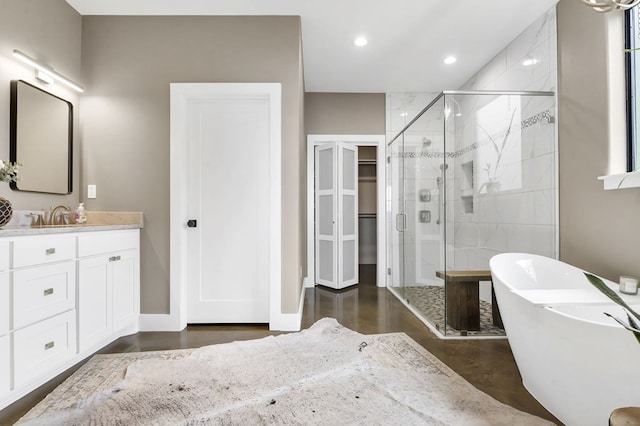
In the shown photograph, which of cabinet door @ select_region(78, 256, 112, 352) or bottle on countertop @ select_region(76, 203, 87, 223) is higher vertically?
bottle on countertop @ select_region(76, 203, 87, 223)

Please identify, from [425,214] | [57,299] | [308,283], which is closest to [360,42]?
[425,214]

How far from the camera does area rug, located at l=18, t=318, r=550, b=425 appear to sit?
1534 mm

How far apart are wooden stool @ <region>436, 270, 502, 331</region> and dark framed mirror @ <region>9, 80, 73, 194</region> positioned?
3133 millimetres

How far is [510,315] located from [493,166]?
1641 millimetres

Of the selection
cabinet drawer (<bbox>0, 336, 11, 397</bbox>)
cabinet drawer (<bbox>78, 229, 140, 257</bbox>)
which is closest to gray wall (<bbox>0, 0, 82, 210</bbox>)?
cabinet drawer (<bbox>78, 229, 140, 257</bbox>)

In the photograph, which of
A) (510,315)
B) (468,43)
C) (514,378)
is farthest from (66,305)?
(468,43)

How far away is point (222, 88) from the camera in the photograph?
2.75m

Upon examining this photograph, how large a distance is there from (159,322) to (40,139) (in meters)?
1.63

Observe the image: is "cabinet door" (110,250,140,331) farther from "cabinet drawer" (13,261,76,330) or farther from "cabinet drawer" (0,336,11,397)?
"cabinet drawer" (0,336,11,397)

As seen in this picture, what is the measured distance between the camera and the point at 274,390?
178 centimetres

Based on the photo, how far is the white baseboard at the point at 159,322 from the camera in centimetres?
275

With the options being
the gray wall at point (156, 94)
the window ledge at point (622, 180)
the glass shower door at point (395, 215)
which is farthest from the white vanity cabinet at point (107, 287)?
the window ledge at point (622, 180)

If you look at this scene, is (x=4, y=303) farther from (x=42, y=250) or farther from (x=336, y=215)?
(x=336, y=215)

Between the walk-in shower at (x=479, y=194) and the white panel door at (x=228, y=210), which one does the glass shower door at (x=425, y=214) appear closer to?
the walk-in shower at (x=479, y=194)
